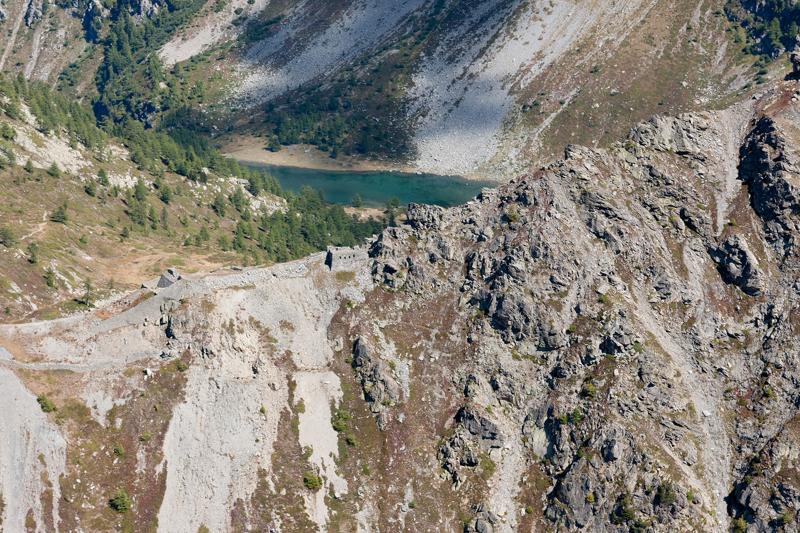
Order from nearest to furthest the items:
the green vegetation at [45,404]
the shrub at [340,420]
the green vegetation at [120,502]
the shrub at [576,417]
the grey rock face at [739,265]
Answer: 1. the green vegetation at [120,502]
2. the green vegetation at [45,404]
3. the shrub at [340,420]
4. the shrub at [576,417]
5. the grey rock face at [739,265]

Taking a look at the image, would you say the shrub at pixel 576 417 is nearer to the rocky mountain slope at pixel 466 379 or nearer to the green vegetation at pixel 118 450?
the rocky mountain slope at pixel 466 379

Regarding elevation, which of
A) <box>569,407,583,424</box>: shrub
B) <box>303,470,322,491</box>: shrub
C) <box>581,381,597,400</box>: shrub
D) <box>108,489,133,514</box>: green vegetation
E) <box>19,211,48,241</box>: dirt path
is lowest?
<box>569,407,583,424</box>: shrub

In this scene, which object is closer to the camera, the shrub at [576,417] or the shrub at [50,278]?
the shrub at [576,417]

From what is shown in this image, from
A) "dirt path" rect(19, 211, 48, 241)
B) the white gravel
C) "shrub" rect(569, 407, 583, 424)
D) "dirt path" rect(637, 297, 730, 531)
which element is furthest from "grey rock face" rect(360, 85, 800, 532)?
"dirt path" rect(19, 211, 48, 241)

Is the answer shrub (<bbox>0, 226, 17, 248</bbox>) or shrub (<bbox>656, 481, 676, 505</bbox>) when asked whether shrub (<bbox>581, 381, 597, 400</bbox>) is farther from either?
shrub (<bbox>0, 226, 17, 248</bbox>)

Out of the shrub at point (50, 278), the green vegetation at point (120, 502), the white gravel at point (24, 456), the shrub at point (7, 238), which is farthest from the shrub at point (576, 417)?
the shrub at point (7, 238)

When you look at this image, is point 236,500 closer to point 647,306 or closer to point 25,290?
point 25,290
